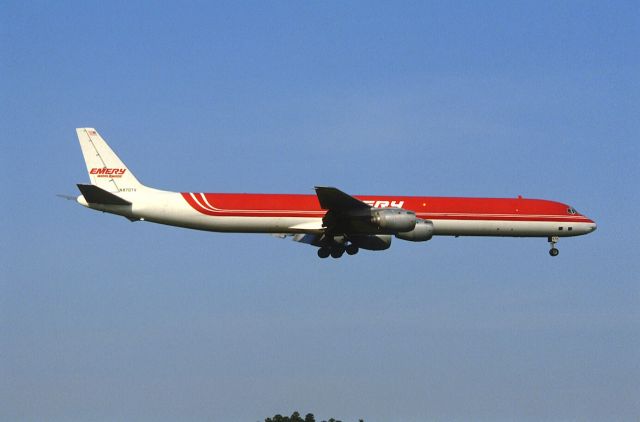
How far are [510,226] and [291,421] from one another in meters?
35.3

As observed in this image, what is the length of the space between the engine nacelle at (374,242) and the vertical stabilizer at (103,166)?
13.3 metres

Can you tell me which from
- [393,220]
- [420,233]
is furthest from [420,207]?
[393,220]

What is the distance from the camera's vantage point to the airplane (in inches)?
2410

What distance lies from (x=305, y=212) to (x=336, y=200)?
313 centimetres

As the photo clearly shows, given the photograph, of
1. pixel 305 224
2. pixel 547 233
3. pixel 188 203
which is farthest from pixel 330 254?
pixel 547 233

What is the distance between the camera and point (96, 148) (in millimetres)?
63719

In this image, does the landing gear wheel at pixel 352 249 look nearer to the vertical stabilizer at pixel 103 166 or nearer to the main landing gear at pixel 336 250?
the main landing gear at pixel 336 250

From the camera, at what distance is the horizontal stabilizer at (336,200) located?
60.1 m

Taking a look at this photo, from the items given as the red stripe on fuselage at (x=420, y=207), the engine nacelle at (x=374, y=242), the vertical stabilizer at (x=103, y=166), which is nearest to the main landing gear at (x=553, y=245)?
the red stripe on fuselage at (x=420, y=207)

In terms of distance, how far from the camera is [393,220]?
2392 inches

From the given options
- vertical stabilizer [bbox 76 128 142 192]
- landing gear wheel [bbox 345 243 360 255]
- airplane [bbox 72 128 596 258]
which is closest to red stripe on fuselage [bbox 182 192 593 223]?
airplane [bbox 72 128 596 258]

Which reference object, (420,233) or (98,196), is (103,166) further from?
(420,233)

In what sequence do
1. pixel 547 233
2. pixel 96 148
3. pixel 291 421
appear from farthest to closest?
1. pixel 291 421
2. pixel 547 233
3. pixel 96 148

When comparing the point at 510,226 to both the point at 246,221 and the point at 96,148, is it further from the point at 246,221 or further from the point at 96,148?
the point at 96,148
